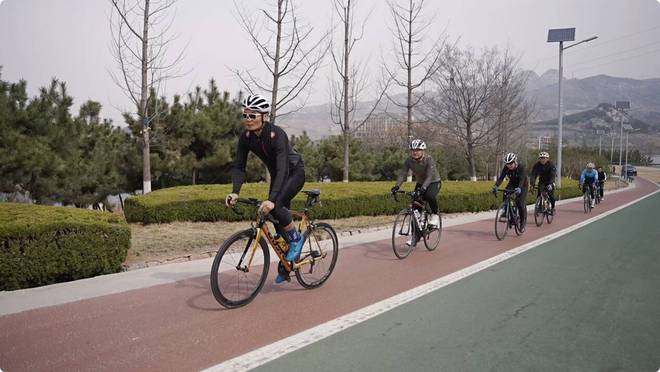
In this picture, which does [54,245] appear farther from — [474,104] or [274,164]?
[474,104]

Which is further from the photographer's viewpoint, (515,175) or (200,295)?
(515,175)

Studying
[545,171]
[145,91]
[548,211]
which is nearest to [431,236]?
[545,171]

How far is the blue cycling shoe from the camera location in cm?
549

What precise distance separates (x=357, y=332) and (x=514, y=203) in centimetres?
767

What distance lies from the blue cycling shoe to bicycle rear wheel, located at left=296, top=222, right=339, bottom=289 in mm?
160

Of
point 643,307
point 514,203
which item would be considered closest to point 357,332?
point 643,307

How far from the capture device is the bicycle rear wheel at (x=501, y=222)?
10266 millimetres

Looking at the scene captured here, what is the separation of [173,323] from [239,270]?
860 mm

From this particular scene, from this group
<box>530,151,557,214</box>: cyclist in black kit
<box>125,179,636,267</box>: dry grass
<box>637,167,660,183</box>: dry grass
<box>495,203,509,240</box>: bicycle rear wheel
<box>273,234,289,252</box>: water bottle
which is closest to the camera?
<box>273,234,289,252</box>: water bottle

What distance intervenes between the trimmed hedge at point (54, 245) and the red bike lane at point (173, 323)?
1.03 meters

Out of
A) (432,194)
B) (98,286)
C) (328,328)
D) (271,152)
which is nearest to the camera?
(328,328)

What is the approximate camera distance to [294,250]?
551cm

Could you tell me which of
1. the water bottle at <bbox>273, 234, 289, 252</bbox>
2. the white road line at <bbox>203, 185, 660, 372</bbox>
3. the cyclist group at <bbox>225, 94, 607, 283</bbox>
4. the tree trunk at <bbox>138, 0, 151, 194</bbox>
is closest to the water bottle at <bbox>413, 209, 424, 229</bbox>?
the white road line at <bbox>203, 185, 660, 372</bbox>

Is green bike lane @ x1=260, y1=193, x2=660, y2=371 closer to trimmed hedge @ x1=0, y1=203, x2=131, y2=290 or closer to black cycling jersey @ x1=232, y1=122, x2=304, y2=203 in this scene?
black cycling jersey @ x1=232, y1=122, x2=304, y2=203
